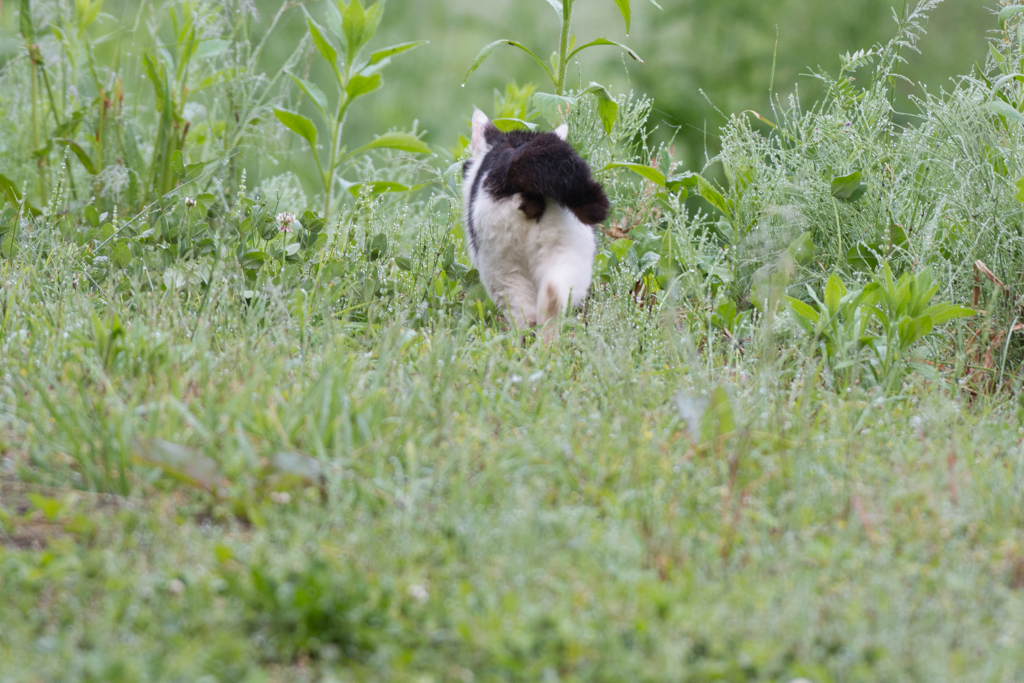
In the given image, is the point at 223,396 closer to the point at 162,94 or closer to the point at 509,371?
the point at 509,371

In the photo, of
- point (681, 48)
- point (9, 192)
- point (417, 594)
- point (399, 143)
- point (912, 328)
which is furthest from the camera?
point (681, 48)

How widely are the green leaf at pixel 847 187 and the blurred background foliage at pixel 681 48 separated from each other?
338 cm

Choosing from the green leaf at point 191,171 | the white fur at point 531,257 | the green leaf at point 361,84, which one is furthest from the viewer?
the green leaf at point 361,84

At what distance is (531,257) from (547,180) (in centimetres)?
34

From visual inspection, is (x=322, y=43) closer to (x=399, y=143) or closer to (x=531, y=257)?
(x=399, y=143)

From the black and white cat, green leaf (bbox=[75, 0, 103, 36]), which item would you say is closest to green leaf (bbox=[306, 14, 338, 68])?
the black and white cat

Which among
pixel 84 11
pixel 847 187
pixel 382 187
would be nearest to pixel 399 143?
pixel 382 187

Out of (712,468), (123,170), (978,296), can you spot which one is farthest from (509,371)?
(123,170)

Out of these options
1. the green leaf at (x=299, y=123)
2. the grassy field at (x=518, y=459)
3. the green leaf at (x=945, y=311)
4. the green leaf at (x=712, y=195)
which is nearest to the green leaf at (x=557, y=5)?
the grassy field at (x=518, y=459)

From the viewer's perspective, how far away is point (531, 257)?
9.10 ft

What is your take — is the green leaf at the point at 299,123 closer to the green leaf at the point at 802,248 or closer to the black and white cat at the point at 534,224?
the black and white cat at the point at 534,224

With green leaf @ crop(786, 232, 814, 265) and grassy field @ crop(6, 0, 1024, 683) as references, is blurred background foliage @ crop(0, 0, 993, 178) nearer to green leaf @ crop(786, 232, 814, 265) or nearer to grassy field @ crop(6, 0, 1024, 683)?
green leaf @ crop(786, 232, 814, 265)

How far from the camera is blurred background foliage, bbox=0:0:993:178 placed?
21.8ft

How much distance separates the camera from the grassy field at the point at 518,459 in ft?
3.81
